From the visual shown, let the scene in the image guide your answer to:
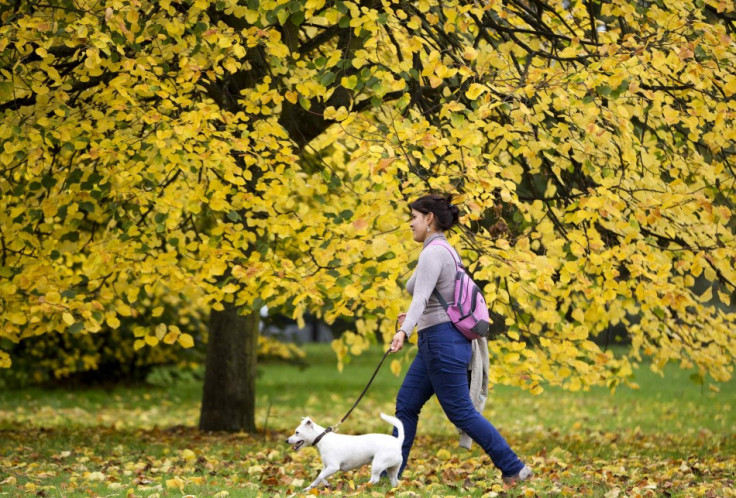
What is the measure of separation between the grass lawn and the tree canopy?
1045mm

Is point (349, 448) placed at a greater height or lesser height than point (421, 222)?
lesser

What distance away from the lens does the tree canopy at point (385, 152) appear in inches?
244

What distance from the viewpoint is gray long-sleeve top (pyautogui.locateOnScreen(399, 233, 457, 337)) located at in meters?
4.92

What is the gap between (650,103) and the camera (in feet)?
25.6

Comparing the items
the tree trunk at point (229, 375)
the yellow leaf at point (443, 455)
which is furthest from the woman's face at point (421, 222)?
the tree trunk at point (229, 375)

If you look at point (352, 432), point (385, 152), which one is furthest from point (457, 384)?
point (352, 432)

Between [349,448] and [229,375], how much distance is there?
5506 mm

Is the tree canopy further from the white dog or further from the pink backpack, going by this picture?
the white dog

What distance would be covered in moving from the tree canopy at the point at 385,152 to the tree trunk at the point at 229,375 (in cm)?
254

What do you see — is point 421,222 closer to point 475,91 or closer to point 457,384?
point 457,384

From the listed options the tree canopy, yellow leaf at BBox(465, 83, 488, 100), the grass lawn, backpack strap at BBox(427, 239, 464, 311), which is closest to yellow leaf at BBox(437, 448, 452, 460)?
the grass lawn

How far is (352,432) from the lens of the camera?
40.2 feet

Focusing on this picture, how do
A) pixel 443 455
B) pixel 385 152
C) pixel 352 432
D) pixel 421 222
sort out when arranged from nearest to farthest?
1. pixel 421 222
2. pixel 385 152
3. pixel 443 455
4. pixel 352 432

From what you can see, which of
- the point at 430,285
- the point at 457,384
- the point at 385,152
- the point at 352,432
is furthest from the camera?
the point at 352,432
